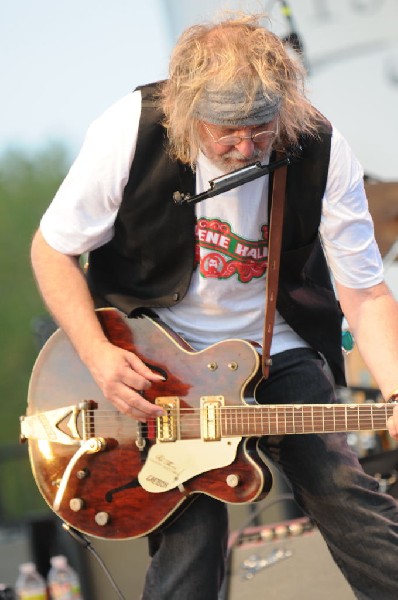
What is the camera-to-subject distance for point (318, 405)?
2.78 m

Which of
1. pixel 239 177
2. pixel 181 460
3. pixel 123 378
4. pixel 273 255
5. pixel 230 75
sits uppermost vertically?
pixel 230 75

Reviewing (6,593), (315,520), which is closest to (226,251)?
(315,520)

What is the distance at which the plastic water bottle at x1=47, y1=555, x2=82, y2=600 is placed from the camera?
14.0ft

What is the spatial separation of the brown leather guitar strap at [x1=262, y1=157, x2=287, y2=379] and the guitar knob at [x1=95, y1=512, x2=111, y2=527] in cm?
60

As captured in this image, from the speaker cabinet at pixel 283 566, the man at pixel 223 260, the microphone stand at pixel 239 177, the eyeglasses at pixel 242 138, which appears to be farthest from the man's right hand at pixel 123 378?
the speaker cabinet at pixel 283 566

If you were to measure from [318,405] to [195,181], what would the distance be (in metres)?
0.69

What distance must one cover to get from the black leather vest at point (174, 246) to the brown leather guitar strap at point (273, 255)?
0.14 feet

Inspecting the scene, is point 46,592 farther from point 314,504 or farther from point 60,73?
point 60,73

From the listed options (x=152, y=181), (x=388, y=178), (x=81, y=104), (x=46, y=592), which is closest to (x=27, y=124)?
(x=81, y=104)

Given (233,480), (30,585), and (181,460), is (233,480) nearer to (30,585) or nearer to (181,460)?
(181,460)

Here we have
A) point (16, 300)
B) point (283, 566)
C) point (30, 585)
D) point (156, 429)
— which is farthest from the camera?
point (16, 300)

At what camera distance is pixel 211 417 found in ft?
9.46

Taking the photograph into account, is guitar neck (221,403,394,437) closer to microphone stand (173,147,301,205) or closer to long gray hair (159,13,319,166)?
microphone stand (173,147,301,205)

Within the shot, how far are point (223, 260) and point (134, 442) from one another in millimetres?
576
